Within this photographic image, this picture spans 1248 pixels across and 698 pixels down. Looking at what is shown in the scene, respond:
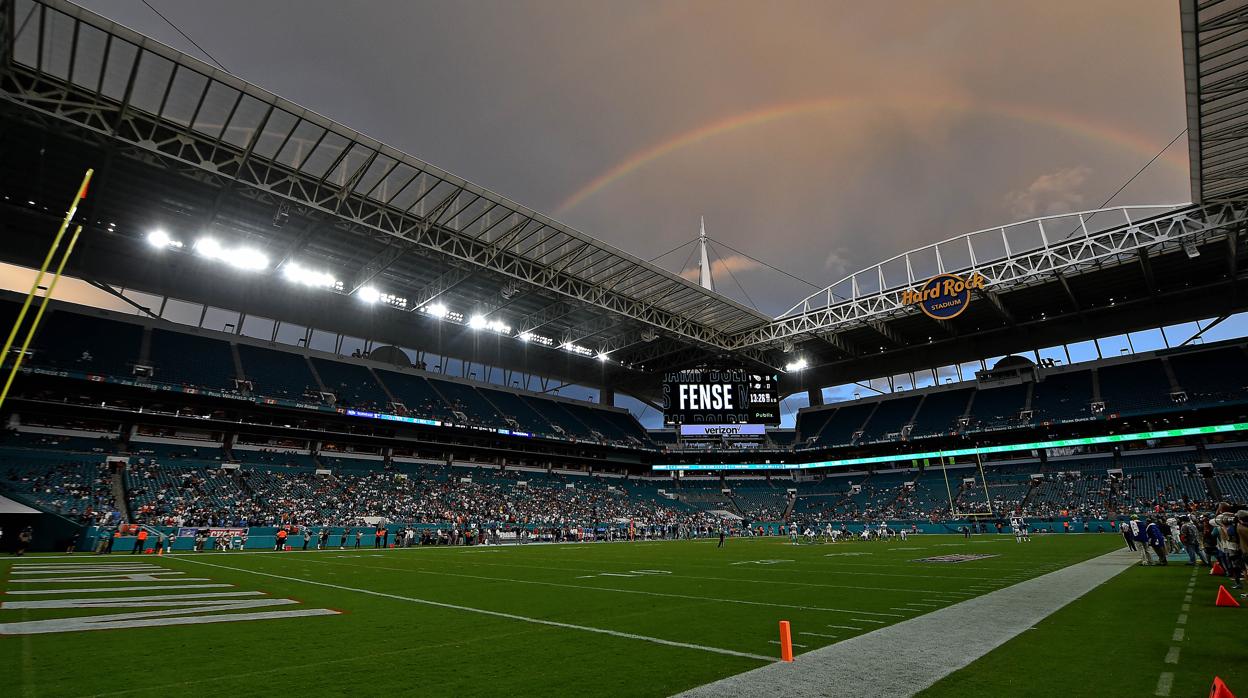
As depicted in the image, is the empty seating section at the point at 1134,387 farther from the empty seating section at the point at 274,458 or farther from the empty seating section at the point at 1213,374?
the empty seating section at the point at 274,458

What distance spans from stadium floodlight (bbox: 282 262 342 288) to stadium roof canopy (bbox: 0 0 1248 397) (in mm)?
446

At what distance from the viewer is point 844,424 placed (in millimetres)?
65500

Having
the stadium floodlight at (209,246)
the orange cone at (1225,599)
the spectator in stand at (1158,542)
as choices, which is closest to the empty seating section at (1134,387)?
the spectator in stand at (1158,542)

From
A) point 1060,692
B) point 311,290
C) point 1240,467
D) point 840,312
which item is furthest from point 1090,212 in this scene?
point 311,290

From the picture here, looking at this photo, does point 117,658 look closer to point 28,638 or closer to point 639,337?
point 28,638

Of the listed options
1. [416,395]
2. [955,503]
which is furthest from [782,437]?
[416,395]

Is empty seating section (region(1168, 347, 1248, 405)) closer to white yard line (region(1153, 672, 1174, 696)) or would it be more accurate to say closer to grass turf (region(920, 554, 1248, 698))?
grass turf (region(920, 554, 1248, 698))

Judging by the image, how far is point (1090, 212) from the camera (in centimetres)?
3275

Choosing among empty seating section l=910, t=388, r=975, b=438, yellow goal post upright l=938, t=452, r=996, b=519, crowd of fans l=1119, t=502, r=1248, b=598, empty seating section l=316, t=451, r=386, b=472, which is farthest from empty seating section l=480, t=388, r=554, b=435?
crowd of fans l=1119, t=502, r=1248, b=598

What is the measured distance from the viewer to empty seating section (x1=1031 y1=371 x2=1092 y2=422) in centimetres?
4878

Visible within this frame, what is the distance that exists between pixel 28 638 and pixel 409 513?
34486 millimetres

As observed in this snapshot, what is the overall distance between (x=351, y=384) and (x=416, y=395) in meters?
5.44

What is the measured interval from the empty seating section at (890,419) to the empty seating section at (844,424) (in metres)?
1.23

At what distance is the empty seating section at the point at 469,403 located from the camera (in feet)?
169
